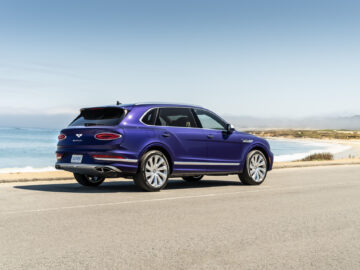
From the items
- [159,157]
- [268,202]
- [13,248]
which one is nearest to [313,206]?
[268,202]

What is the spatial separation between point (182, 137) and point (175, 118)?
19.6 inches

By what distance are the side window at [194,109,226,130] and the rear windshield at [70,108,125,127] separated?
2116mm

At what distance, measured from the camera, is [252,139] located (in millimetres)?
13023

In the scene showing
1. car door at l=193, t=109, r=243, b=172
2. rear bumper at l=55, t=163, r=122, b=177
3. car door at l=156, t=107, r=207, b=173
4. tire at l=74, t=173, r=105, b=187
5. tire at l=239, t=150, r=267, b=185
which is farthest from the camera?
tire at l=239, t=150, r=267, b=185

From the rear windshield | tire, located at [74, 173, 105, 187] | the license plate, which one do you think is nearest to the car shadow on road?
tire, located at [74, 173, 105, 187]

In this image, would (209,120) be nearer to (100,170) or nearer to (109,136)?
(109,136)

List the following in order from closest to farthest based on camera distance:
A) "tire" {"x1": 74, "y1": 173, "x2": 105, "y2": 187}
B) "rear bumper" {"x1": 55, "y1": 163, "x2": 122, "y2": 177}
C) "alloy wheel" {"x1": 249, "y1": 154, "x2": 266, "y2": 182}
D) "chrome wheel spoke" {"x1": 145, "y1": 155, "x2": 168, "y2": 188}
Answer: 1. "rear bumper" {"x1": 55, "y1": 163, "x2": 122, "y2": 177}
2. "chrome wheel spoke" {"x1": 145, "y1": 155, "x2": 168, "y2": 188}
3. "tire" {"x1": 74, "y1": 173, "x2": 105, "y2": 187}
4. "alloy wheel" {"x1": 249, "y1": 154, "x2": 266, "y2": 182}

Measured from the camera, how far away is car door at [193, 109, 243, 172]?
39.7 feet

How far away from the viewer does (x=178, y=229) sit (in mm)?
6730

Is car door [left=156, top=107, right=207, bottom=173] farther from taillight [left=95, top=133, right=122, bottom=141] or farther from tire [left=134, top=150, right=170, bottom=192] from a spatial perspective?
taillight [left=95, top=133, right=122, bottom=141]

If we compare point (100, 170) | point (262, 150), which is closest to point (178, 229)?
point (100, 170)

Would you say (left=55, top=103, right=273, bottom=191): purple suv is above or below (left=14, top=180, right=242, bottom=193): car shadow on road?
Answer: above

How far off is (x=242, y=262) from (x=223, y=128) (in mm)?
7623

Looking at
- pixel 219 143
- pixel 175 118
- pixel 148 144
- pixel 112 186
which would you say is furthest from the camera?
pixel 112 186
